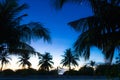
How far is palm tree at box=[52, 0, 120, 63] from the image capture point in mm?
12078

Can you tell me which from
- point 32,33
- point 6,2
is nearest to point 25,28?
point 32,33

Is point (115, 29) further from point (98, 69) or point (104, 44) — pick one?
point (98, 69)

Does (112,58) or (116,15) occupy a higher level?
(116,15)

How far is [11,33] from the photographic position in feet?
47.9

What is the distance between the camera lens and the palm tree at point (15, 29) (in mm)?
14492

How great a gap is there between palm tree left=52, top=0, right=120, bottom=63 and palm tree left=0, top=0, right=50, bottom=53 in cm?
Answer: 250

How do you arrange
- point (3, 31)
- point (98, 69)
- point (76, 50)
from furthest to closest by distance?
point (3, 31)
point (76, 50)
point (98, 69)

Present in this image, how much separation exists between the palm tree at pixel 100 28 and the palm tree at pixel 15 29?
250 cm

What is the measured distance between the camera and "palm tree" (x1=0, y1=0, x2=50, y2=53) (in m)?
14.5

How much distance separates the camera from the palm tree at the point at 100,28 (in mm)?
12078

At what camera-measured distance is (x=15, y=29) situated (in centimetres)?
1476

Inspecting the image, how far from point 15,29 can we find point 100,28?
4.23m

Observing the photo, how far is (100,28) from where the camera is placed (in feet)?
40.5

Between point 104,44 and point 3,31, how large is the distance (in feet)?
14.7
